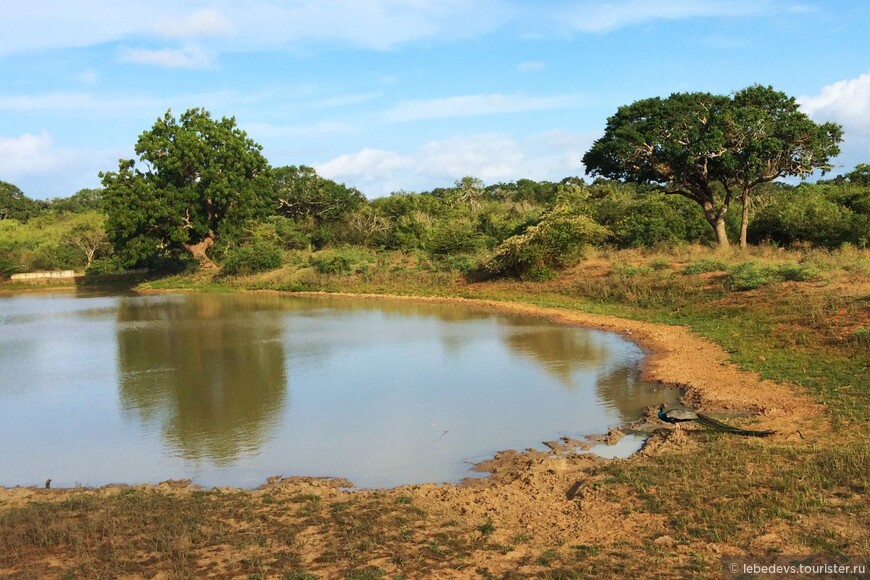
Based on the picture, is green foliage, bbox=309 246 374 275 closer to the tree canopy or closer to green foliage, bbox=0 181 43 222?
the tree canopy

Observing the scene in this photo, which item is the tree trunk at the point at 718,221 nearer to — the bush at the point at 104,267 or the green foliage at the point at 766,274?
the green foliage at the point at 766,274

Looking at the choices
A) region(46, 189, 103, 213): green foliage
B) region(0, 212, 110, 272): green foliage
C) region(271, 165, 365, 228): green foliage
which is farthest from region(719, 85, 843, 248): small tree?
region(46, 189, 103, 213): green foliage

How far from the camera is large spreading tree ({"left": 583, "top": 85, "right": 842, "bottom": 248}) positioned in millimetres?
25531

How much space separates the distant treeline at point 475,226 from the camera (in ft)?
92.1

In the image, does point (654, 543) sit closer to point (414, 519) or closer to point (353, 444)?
point (414, 519)

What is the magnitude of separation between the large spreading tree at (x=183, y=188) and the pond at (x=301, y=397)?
655 inches

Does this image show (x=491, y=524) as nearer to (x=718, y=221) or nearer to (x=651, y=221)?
(x=718, y=221)

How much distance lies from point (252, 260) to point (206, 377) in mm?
24342

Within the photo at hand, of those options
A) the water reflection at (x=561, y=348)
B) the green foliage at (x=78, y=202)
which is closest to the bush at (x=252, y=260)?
the water reflection at (x=561, y=348)

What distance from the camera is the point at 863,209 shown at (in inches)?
1084

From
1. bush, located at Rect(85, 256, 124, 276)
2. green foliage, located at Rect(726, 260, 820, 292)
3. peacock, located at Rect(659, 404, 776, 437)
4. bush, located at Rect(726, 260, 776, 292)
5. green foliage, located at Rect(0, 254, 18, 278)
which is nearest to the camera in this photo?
peacock, located at Rect(659, 404, 776, 437)

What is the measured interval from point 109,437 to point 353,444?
3.60 m

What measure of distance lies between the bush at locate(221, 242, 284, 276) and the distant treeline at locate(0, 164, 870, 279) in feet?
0.20

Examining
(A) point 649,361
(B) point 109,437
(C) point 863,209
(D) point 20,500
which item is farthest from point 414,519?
(C) point 863,209
